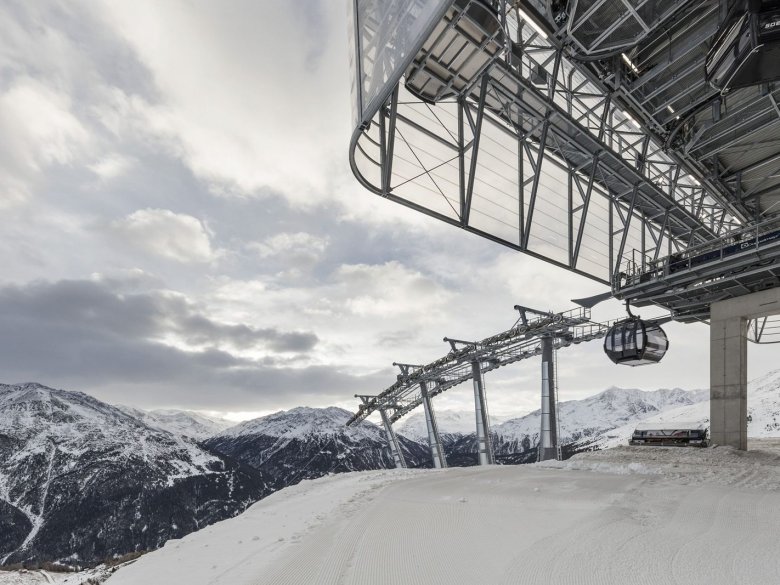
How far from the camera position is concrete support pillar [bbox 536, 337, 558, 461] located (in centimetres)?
3269

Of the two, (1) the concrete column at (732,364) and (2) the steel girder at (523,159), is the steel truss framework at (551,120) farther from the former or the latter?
(1) the concrete column at (732,364)

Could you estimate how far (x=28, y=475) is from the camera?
181m

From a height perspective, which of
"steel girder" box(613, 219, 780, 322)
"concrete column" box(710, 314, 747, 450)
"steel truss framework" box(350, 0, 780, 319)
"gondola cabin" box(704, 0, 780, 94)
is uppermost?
"steel truss framework" box(350, 0, 780, 319)

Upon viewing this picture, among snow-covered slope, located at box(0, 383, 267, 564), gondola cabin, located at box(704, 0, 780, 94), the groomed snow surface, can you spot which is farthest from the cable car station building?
snow-covered slope, located at box(0, 383, 267, 564)

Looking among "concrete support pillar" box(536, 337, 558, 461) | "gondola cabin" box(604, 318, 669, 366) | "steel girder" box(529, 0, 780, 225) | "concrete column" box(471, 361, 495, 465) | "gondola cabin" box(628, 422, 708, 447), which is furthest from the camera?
"concrete column" box(471, 361, 495, 465)

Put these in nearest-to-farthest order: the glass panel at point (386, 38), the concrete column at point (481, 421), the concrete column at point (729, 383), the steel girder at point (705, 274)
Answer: the glass panel at point (386, 38), the steel girder at point (705, 274), the concrete column at point (729, 383), the concrete column at point (481, 421)

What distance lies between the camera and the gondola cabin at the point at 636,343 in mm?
20672

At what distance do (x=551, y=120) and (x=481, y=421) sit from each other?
2929cm

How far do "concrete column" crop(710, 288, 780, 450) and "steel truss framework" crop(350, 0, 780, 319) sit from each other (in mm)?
1080

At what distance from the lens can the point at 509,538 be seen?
688cm

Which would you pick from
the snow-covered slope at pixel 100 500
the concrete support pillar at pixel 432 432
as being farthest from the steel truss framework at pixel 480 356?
the snow-covered slope at pixel 100 500

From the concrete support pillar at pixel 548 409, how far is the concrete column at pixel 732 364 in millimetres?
11638

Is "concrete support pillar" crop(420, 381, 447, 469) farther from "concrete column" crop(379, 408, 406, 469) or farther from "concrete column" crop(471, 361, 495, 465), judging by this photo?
"concrete column" crop(379, 408, 406, 469)

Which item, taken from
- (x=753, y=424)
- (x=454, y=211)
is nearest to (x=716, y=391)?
(x=454, y=211)
